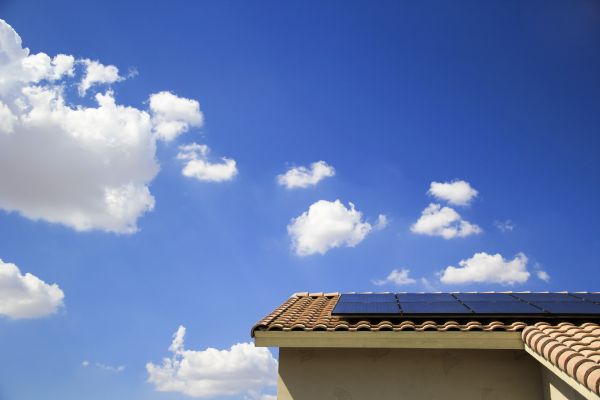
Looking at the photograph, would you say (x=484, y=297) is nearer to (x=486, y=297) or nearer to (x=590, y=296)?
(x=486, y=297)

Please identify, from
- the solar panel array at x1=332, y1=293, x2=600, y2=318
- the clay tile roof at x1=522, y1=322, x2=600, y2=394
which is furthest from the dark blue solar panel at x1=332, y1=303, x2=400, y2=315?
the clay tile roof at x1=522, y1=322, x2=600, y2=394

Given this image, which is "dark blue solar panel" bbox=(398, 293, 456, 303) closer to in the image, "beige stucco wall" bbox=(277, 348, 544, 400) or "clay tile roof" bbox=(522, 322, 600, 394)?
"beige stucco wall" bbox=(277, 348, 544, 400)

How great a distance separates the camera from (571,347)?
20.3ft

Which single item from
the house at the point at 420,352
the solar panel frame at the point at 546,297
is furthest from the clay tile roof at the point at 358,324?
the solar panel frame at the point at 546,297

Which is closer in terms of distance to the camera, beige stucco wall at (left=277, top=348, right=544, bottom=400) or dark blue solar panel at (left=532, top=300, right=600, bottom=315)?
beige stucco wall at (left=277, top=348, right=544, bottom=400)

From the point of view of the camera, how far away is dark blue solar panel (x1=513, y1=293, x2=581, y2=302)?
9557 mm

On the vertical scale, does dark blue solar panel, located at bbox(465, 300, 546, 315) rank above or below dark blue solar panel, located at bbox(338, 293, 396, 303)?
below

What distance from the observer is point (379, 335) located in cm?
751

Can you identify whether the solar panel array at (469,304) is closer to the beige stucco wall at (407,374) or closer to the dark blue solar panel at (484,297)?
the dark blue solar panel at (484,297)

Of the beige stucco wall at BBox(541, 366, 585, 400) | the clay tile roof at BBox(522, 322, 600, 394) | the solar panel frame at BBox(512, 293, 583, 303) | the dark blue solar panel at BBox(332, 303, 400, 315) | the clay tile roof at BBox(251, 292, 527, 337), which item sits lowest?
the beige stucco wall at BBox(541, 366, 585, 400)

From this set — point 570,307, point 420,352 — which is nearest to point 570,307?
point 570,307

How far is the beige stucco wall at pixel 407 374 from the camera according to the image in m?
7.55

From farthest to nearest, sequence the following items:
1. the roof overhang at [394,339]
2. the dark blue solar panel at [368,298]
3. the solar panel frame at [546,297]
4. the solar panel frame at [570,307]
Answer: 1. the dark blue solar panel at [368,298]
2. the solar panel frame at [546,297]
3. the solar panel frame at [570,307]
4. the roof overhang at [394,339]

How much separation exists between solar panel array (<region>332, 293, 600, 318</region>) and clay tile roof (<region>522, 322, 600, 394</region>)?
0.65 m
